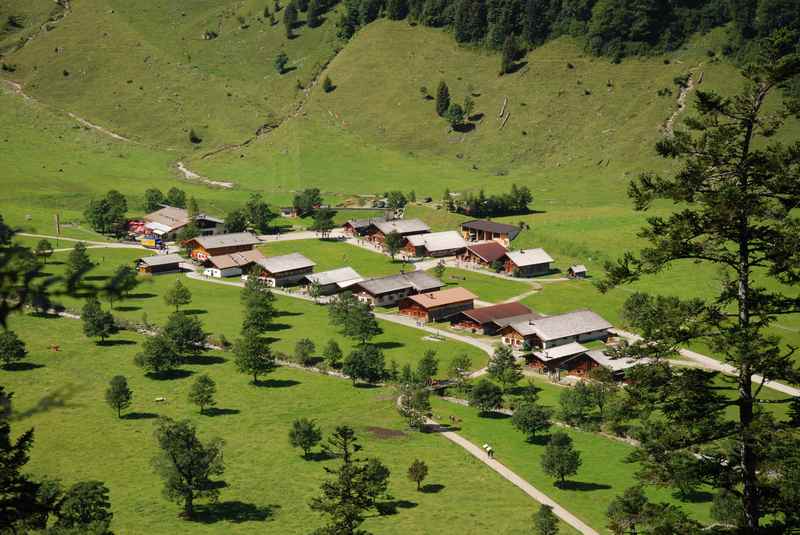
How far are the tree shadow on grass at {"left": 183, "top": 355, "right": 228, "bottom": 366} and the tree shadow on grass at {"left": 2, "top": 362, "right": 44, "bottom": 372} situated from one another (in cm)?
1536

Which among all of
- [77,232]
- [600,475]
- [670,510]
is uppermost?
[77,232]

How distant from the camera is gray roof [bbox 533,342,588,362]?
92.0m

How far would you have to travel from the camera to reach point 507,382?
83.8 m

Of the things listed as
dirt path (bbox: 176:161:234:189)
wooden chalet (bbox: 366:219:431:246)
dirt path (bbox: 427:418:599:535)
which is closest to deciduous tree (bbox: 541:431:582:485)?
dirt path (bbox: 427:418:599:535)

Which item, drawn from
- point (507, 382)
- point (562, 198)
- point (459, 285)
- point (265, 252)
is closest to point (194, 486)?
point (507, 382)

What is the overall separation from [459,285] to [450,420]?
173ft

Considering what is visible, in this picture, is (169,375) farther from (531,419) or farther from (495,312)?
(495,312)

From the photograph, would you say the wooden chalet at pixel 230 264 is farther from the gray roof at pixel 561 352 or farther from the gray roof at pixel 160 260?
the gray roof at pixel 561 352

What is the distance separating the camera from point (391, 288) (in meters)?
119

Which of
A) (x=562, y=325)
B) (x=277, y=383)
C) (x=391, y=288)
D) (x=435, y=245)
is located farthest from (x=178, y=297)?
(x=435, y=245)

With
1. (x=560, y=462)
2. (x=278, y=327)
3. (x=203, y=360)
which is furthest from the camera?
(x=278, y=327)

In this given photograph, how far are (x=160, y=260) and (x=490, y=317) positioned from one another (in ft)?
187

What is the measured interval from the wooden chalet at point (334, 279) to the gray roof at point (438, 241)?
78.5 feet

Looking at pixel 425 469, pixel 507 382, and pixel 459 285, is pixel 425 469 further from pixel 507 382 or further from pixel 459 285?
pixel 459 285
